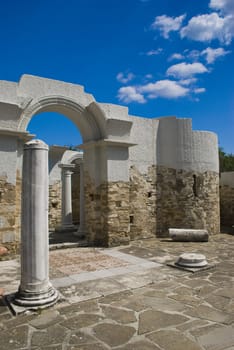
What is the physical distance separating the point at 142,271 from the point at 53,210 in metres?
8.49

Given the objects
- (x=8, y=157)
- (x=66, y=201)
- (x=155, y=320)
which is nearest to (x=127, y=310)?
(x=155, y=320)

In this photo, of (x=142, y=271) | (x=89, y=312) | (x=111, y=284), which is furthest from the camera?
(x=142, y=271)

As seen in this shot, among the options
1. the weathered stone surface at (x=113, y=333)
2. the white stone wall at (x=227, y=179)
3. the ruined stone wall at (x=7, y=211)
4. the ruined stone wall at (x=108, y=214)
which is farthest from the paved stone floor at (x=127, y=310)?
the white stone wall at (x=227, y=179)

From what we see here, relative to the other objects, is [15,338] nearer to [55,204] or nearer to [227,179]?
[55,204]

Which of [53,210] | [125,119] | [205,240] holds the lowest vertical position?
[205,240]

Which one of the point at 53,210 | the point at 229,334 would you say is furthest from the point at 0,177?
the point at 53,210

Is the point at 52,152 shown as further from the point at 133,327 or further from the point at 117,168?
the point at 133,327

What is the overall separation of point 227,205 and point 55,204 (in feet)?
29.4

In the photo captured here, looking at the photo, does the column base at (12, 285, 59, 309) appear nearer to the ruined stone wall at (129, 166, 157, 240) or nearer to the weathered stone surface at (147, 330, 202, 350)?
the weathered stone surface at (147, 330, 202, 350)

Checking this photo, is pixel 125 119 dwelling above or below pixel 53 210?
above

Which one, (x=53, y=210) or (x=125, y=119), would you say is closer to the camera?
(x=125, y=119)

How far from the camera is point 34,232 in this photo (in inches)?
153

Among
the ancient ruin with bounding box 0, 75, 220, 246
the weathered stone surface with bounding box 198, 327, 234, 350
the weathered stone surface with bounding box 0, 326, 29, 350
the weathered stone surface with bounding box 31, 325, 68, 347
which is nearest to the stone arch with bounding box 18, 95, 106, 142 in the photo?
the ancient ruin with bounding box 0, 75, 220, 246

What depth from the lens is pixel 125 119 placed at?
29.2 feet
